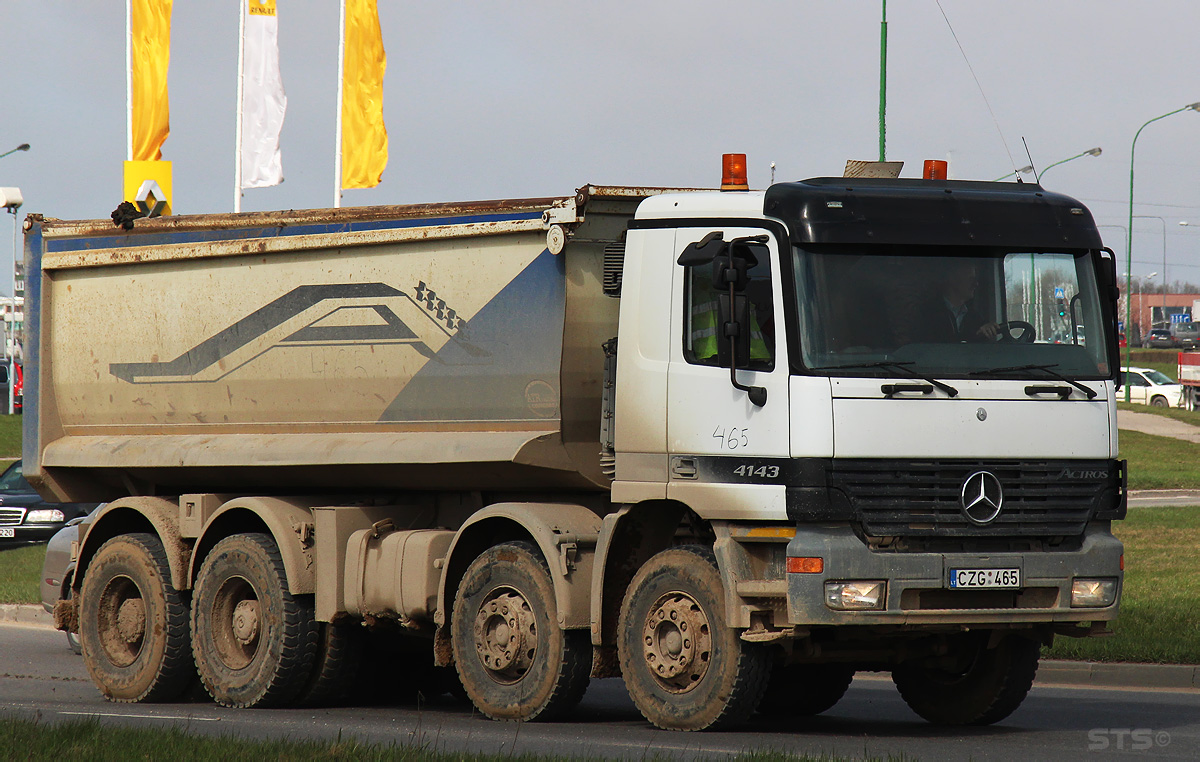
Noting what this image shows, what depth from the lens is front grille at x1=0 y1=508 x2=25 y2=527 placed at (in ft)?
79.4

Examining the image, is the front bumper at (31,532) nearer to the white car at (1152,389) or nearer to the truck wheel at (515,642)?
the truck wheel at (515,642)

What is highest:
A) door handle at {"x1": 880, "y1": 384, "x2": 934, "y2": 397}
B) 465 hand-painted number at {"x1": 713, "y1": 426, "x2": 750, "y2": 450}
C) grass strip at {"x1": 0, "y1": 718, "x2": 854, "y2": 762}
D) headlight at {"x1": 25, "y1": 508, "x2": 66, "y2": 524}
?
door handle at {"x1": 880, "y1": 384, "x2": 934, "y2": 397}

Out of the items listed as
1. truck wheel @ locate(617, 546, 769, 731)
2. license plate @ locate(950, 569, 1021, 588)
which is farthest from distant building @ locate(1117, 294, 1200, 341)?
truck wheel @ locate(617, 546, 769, 731)

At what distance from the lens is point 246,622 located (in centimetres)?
1141

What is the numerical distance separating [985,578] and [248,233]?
5.90 m

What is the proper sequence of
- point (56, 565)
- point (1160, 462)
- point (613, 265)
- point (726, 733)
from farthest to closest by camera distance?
point (1160, 462), point (56, 565), point (613, 265), point (726, 733)

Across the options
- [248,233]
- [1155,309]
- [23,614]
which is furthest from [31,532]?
[1155,309]

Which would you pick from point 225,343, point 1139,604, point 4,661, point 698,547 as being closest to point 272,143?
point 4,661

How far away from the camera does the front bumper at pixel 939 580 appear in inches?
320

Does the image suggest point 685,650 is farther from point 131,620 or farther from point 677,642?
point 131,620

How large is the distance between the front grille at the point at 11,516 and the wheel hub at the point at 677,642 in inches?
705

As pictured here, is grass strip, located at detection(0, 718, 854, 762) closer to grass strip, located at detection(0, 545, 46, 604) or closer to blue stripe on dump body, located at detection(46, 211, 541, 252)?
blue stripe on dump body, located at detection(46, 211, 541, 252)

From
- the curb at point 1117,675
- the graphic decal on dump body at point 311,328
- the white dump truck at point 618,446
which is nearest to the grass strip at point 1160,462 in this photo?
the curb at point 1117,675

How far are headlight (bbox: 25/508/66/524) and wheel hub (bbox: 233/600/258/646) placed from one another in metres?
14.2
